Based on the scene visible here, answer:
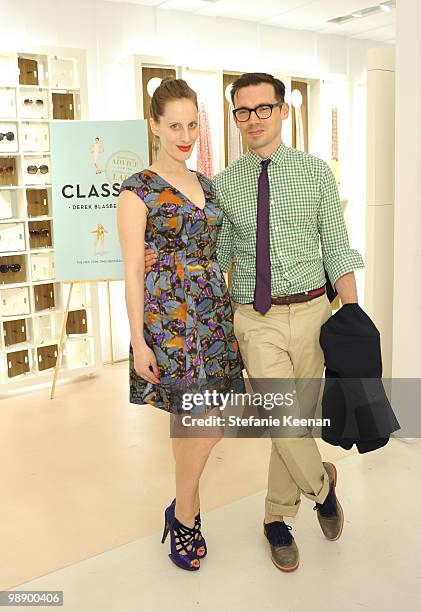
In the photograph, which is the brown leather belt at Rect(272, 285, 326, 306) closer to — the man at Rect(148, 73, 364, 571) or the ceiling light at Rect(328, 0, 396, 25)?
the man at Rect(148, 73, 364, 571)

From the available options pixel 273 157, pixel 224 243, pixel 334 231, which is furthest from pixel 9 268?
pixel 334 231

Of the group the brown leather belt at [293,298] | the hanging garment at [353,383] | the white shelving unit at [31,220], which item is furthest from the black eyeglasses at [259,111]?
the white shelving unit at [31,220]

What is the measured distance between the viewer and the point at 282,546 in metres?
2.56

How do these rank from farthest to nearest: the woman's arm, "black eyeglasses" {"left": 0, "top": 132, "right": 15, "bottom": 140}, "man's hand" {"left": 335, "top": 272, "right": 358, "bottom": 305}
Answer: "black eyeglasses" {"left": 0, "top": 132, "right": 15, "bottom": 140} → "man's hand" {"left": 335, "top": 272, "right": 358, "bottom": 305} → the woman's arm

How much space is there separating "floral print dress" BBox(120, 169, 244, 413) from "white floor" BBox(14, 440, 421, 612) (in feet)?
2.22

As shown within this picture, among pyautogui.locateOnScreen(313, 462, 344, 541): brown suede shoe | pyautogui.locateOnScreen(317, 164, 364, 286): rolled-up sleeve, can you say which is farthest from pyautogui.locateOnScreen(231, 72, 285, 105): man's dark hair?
pyautogui.locateOnScreen(313, 462, 344, 541): brown suede shoe

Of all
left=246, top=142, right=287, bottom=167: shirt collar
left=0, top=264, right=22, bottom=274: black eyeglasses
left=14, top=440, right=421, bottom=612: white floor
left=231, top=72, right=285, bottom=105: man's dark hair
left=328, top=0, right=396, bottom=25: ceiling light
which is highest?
left=328, top=0, right=396, bottom=25: ceiling light

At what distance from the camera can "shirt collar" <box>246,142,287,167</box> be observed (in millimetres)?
2434

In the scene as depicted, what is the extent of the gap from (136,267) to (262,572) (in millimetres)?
1235

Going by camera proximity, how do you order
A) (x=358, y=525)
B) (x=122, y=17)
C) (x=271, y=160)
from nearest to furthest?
(x=271, y=160) < (x=358, y=525) < (x=122, y=17)

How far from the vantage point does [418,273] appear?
349 centimetres

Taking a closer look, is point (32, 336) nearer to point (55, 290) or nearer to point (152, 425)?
point (55, 290)

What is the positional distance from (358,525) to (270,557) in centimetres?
45

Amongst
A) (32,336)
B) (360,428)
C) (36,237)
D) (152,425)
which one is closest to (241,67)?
(36,237)
